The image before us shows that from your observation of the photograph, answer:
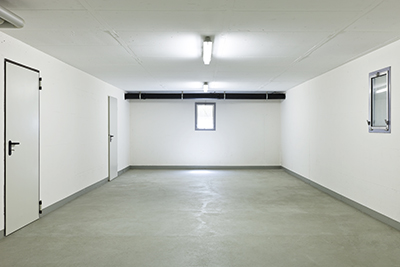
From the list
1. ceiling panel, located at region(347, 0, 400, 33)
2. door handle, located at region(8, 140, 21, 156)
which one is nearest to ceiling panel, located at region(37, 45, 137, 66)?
door handle, located at region(8, 140, 21, 156)

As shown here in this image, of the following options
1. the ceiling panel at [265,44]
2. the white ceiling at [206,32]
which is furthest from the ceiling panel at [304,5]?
the ceiling panel at [265,44]

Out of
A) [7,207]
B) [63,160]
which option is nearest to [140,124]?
[63,160]

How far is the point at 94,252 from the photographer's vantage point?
320 centimetres

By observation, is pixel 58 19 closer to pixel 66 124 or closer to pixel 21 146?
pixel 21 146

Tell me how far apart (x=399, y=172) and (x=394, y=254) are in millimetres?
1347

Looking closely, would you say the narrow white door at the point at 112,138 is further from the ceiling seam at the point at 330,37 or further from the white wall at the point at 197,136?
the ceiling seam at the point at 330,37

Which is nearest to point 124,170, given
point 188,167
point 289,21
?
point 188,167

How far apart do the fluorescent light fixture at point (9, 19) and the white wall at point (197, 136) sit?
7.11 meters

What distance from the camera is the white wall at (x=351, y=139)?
13.7ft

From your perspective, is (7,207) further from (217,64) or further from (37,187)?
(217,64)

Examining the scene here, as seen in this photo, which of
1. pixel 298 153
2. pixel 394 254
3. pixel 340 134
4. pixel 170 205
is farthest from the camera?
pixel 298 153

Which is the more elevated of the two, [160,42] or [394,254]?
[160,42]

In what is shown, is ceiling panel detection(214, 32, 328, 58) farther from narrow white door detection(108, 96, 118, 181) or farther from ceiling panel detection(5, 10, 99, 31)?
narrow white door detection(108, 96, 118, 181)

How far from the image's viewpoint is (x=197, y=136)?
33.6 feet
